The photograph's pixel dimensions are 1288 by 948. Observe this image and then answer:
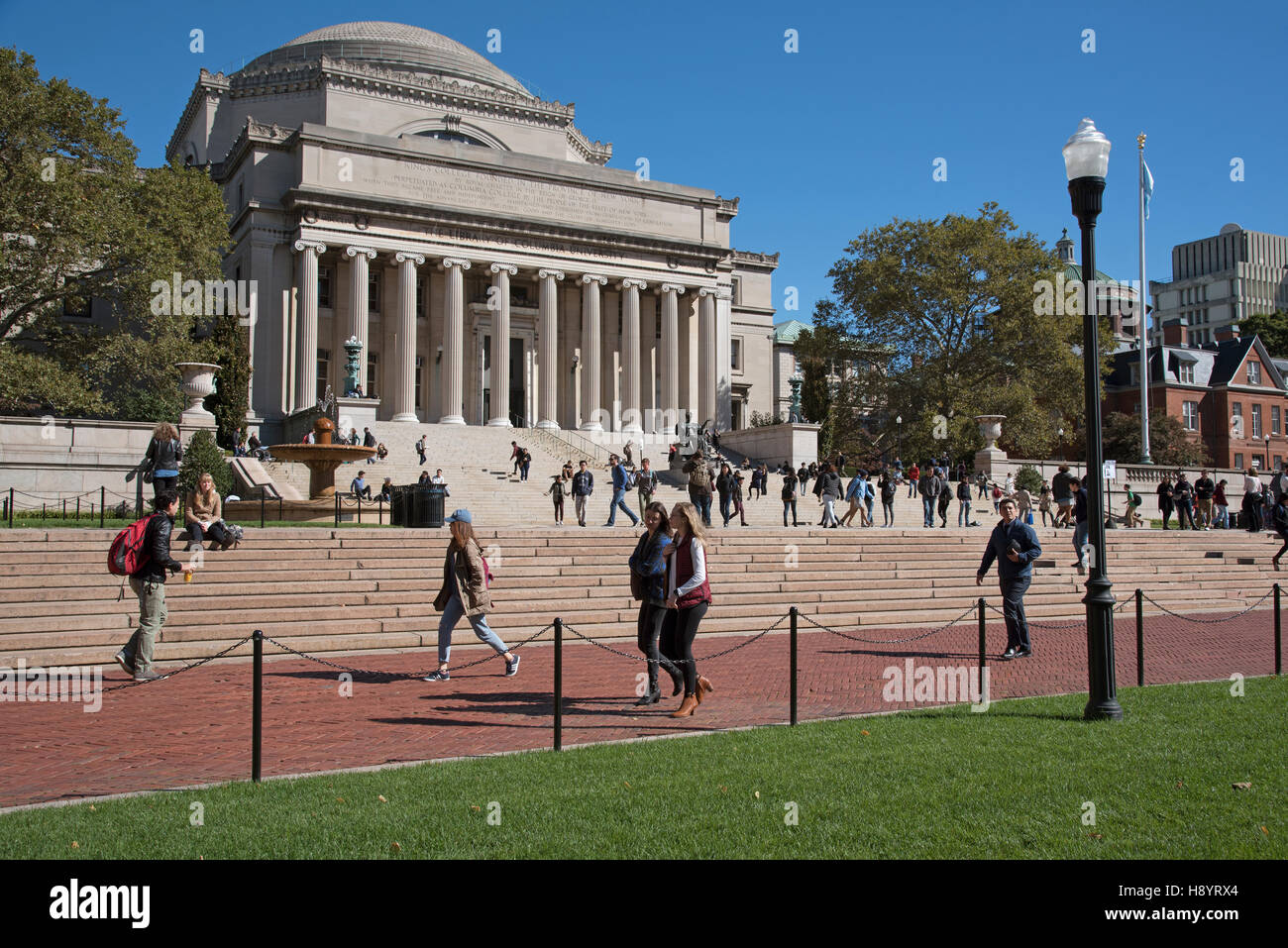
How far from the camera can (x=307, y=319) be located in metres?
47.5

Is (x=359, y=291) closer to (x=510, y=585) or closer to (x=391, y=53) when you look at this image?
(x=391, y=53)

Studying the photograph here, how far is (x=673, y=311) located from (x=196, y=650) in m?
44.5

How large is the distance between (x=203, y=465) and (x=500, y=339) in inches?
1132

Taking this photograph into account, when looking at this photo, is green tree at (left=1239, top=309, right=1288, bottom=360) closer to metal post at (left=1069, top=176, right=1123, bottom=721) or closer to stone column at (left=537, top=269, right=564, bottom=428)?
stone column at (left=537, top=269, right=564, bottom=428)

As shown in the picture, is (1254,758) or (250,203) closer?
(1254,758)

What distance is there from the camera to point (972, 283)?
169ft

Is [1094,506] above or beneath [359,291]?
beneath

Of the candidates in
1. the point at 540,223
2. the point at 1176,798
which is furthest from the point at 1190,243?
the point at 1176,798

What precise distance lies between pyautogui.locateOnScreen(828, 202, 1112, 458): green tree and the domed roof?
26.6 metres

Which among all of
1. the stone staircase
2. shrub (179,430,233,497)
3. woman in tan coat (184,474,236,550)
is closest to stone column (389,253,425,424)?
shrub (179,430,233,497)

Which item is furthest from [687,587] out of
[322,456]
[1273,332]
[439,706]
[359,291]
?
[1273,332]

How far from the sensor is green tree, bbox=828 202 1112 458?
5072 centimetres

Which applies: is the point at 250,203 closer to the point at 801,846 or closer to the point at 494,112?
the point at 494,112

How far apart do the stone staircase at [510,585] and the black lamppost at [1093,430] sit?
8.20 m
